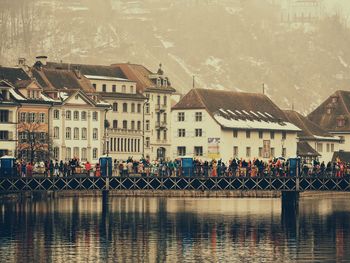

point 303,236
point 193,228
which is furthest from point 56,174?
point 303,236

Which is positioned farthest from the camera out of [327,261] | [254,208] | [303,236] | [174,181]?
[254,208]

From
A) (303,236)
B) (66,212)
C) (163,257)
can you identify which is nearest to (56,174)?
(66,212)

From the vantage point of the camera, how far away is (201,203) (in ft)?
635

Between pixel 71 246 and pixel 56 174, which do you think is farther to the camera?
pixel 56 174

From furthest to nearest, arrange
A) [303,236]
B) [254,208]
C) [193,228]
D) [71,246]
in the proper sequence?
[254,208]
[193,228]
[303,236]
[71,246]

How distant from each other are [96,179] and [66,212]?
4906 millimetres

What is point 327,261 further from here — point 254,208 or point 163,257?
point 254,208

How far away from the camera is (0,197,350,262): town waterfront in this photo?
4732 inches

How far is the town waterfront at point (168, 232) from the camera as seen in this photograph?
12019 cm

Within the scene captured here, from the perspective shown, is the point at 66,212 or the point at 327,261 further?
the point at 66,212

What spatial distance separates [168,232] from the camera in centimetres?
14062

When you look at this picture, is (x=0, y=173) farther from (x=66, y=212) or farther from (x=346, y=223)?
(x=346, y=223)

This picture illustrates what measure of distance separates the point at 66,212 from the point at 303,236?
34.2 meters

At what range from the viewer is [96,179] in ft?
531
